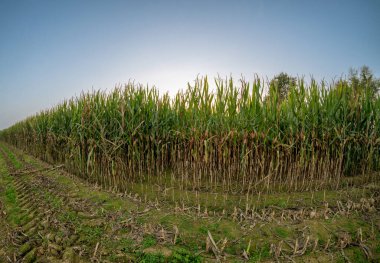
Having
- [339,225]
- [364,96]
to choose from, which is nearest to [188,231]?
[339,225]

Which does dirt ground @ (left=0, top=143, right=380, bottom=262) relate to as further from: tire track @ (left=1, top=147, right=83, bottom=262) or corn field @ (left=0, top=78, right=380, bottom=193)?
corn field @ (left=0, top=78, right=380, bottom=193)

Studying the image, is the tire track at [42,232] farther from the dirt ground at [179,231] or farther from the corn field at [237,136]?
the corn field at [237,136]

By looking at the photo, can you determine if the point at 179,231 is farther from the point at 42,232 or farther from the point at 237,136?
the point at 237,136

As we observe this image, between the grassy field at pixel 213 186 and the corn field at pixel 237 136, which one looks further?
the corn field at pixel 237 136

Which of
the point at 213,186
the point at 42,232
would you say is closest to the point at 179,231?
the point at 42,232

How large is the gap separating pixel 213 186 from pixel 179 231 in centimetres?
230

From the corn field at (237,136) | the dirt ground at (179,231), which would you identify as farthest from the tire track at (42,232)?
the corn field at (237,136)

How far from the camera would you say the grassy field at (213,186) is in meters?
2.91

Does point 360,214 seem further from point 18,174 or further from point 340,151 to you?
point 18,174

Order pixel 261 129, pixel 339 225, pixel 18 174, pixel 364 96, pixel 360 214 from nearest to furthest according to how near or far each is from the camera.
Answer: pixel 339 225
pixel 360 214
pixel 261 129
pixel 364 96
pixel 18 174

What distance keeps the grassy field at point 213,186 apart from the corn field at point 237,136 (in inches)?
1.3

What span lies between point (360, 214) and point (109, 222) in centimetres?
388

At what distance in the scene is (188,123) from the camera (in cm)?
546

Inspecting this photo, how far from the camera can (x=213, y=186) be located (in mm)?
5367
